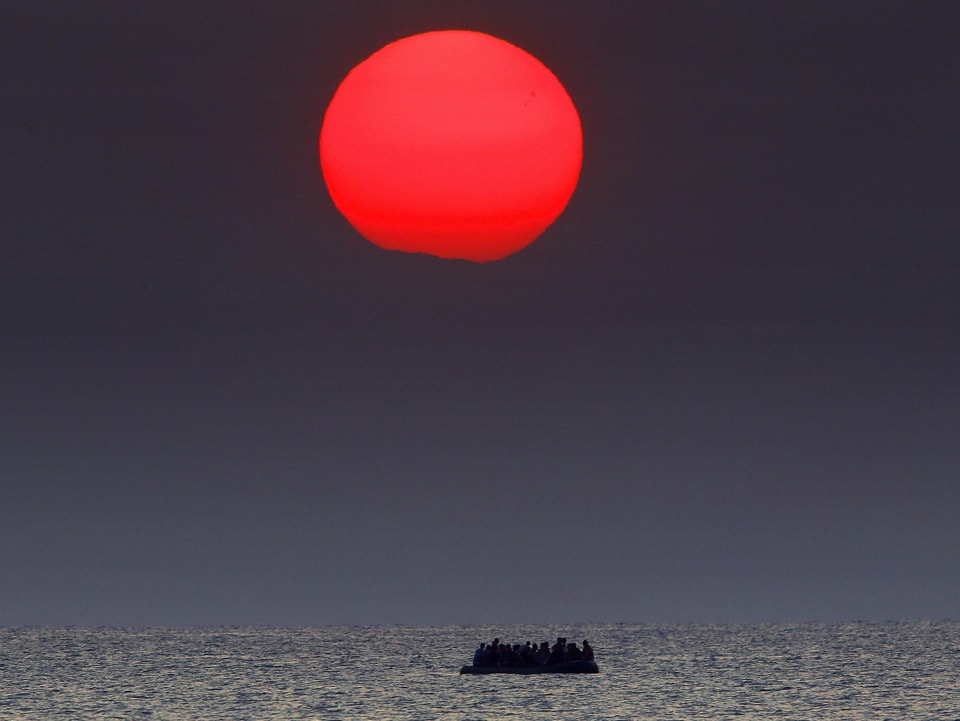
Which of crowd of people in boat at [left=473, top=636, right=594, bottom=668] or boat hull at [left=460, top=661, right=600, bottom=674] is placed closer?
boat hull at [left=460, top=661, right=600, bottom=674]

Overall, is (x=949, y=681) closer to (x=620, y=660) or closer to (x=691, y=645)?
(x=620, y=660)

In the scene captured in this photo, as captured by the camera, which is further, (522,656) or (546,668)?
(546,668)

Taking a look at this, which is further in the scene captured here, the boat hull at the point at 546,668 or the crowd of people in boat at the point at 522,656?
the crowd of people in boat at the point at 522,656

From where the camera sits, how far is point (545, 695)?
95250 millimetres

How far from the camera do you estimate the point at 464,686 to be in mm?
106312

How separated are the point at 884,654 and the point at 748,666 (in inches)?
1379

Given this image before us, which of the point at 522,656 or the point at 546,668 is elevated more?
the point at 522,656

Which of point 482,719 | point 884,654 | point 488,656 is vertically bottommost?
point 482,719

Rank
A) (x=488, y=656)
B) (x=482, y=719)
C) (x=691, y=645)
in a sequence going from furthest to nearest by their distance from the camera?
1. (x=691, y=645)
2. (x=488, y=656)
3. (x=482, y=719)

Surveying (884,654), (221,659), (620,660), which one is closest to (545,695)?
(620,660)

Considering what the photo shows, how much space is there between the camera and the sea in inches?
3388

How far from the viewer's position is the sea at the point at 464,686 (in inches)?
3388

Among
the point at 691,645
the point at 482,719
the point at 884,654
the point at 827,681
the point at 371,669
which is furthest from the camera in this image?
the point at 691,645

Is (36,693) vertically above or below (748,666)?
below
